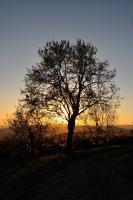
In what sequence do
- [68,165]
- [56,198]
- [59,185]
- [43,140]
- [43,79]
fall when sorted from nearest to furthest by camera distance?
[56,198] → [59,185] → [68,165] → [43,79] → [43,140]

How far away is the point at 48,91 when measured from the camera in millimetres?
46125

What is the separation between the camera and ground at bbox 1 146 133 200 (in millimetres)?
24344

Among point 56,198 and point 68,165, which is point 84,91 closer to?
point 68,165

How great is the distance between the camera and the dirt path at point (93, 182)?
2409 centimetres

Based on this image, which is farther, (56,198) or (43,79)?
(43,79)

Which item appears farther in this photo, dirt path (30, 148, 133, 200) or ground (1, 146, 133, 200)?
ground (1, 146, 133, 200)

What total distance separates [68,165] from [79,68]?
1660 cm

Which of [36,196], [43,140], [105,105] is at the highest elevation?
[105,105]

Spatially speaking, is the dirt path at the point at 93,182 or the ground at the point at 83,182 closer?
the dirt path at the point at 93,182

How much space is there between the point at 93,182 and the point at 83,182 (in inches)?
37.1

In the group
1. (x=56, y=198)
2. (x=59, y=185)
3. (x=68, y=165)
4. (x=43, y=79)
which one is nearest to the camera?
(x=56, y=198)

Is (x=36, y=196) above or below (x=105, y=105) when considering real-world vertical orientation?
below

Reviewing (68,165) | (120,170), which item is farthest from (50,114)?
(120,170)

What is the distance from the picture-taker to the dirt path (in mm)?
24094
